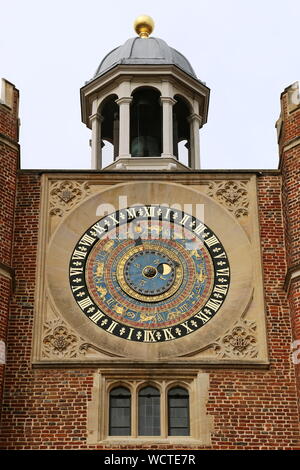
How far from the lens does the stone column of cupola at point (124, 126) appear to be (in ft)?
88.9

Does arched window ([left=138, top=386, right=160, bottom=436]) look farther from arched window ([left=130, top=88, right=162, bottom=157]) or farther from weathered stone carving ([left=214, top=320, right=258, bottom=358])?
arched window ([left=130, top=88, right=162, bottom=157])

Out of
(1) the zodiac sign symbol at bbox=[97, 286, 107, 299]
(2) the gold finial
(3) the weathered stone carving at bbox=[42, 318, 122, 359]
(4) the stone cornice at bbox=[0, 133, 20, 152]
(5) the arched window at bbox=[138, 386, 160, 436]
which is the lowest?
(5) the arched window at bbox=[138, 386, 160, 436]

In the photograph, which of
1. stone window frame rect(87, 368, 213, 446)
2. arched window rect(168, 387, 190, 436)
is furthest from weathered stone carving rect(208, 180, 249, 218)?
arched window rect(168, 387, 190, 436)

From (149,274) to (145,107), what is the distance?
6116mm

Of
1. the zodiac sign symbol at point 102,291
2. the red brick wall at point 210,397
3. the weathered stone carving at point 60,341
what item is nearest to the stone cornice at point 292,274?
the red brick wall at point 210,397

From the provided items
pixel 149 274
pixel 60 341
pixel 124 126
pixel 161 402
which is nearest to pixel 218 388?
pixel 161 402

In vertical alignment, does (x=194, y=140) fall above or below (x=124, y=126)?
above

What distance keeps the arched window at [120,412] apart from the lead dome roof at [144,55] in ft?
29.0

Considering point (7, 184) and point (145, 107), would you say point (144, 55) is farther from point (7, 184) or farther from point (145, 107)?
point (7, 184)

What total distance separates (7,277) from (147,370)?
314 centimetres

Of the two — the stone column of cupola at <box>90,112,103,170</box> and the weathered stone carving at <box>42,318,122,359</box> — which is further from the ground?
the stone column of cupola at <box>90,112,103,170</box>

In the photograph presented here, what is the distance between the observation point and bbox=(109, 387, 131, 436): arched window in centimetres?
2198

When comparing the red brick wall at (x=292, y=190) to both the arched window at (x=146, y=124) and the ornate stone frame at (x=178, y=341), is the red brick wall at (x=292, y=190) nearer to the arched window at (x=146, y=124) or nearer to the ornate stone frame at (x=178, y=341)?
the ornate stone frame at (x=178, y=341)

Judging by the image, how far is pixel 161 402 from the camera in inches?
874
